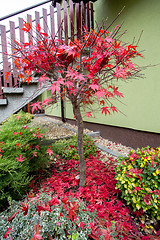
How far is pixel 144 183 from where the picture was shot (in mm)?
1346

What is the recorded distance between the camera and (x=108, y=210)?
4.42ft

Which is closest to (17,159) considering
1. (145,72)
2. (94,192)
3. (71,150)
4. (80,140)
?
(80,140)

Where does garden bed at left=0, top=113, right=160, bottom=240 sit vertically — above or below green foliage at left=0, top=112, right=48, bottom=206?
below

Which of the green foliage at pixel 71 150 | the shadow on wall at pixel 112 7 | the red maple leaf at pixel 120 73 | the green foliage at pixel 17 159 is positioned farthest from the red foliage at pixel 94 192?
the shadow on wall at pixel 112 7

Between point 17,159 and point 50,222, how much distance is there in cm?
71

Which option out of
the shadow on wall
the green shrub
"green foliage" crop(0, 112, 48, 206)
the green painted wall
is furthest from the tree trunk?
the shadow on wall

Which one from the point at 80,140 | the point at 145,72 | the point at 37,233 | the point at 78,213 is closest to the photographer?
the point at 37,233

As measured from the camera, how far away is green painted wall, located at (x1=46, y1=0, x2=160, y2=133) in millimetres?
2467

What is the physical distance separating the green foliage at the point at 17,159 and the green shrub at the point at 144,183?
1041 millimetres

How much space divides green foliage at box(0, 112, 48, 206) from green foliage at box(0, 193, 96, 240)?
249 millimetres

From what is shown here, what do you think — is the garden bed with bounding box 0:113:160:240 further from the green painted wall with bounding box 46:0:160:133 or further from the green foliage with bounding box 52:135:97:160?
the green painted wall with bounding box 46:0:160:133

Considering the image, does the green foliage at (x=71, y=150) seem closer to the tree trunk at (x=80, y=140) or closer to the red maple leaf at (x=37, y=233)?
the tree trunk at (x=80, y=140)

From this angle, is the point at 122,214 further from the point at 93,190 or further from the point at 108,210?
the point at 93,190

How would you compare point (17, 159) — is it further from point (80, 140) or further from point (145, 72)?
point (145, 72)
